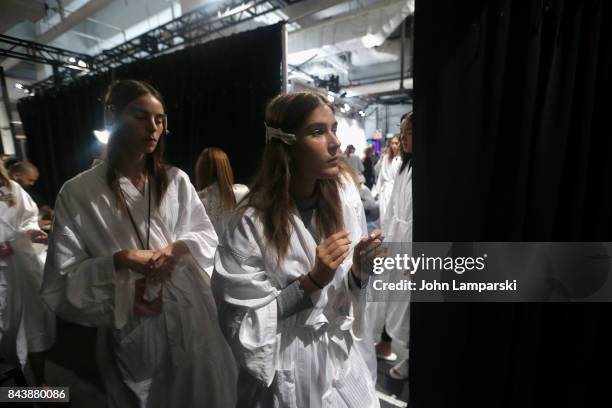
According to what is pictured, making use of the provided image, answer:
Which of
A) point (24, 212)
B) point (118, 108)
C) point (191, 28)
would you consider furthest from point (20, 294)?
point (191, 28)

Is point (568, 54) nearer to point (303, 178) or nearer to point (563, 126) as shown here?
point (563, 126)

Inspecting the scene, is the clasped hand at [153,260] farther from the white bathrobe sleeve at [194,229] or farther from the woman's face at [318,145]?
the woman's face at [318,145]

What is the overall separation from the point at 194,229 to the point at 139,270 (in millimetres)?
306

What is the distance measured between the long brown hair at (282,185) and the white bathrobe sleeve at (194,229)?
1.54 feet

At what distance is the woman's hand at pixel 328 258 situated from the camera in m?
0.78

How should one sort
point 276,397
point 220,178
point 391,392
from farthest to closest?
1. point 220,178
2. point 391,392
3. point 276,397

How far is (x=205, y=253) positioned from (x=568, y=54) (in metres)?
1.75

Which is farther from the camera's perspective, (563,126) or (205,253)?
(205,253)

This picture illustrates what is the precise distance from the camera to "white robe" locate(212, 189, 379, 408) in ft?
2.62

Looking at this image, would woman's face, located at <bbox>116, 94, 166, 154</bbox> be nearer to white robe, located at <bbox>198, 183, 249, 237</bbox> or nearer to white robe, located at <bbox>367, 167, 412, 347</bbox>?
white robe, located at <bbox>198, 183, 249, 237</bbox>

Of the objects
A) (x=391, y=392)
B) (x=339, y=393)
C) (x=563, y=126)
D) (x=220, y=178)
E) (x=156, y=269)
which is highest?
(x=563, y=126)

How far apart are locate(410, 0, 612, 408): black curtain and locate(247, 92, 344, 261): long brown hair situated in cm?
65

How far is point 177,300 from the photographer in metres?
1.19

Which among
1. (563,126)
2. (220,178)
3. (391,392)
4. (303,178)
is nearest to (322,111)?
(303,178)
